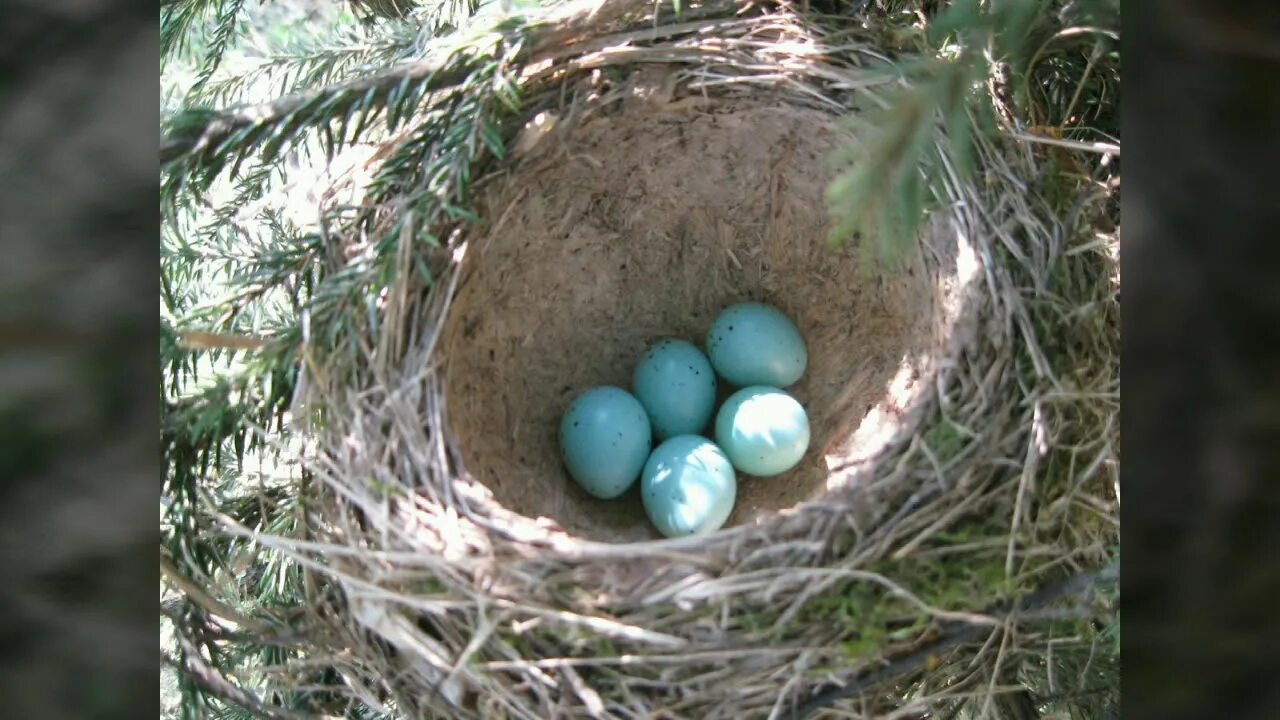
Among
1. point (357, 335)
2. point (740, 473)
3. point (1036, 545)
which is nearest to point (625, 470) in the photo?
point (740, 473)

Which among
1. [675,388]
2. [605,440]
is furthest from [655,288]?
[605,440]

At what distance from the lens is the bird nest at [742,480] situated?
0.98m

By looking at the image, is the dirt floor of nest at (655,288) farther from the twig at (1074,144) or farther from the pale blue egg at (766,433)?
the twig at (1074,144)

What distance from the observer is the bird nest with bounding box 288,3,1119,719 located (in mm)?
977

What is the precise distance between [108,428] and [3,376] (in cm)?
3

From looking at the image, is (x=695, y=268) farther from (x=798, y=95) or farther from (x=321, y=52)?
(x=321, y=52)

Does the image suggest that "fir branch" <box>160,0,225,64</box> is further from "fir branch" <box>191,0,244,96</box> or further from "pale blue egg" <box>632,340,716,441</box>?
"pale blue egg" <box>632,340,716,441</box>

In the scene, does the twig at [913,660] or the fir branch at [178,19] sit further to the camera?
the fir branch at [178,19]

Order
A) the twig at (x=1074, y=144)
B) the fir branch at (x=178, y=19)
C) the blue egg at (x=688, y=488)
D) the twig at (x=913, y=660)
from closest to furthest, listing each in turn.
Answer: the twig at (x=913, y=660) < the twig at (x=1074, y=144) < the fir branch at (x=178, y=19) < the blue egg at (x=688, y=488)

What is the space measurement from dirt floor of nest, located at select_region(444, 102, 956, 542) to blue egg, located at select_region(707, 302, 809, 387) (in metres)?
0.05

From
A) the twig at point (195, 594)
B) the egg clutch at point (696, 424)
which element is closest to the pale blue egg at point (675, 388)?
the egg clutch at point (696, 424)

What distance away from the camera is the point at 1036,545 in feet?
3.28

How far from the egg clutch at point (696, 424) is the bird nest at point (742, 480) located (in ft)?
0.21

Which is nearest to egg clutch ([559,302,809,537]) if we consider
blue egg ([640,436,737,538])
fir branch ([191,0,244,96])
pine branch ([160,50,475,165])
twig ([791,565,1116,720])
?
blue egg ([640,436,737,538])
